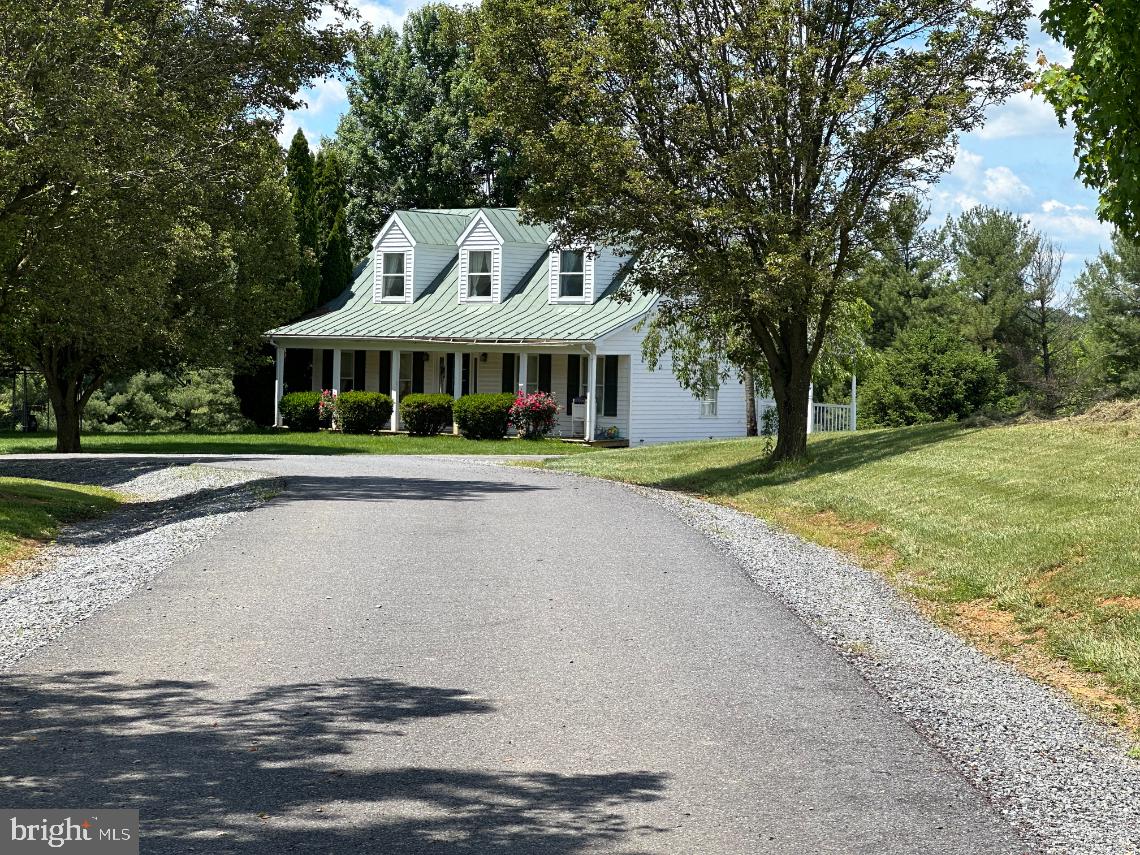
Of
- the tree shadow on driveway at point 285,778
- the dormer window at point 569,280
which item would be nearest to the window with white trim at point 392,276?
the dormer window at point 569,280

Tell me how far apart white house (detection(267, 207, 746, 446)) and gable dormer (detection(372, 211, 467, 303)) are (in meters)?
0.04

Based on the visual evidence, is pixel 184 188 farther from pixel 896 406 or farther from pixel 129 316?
pixel 896 406

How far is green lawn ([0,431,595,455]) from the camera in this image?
3419 cm

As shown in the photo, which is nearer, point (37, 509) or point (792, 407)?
point (37, 509)

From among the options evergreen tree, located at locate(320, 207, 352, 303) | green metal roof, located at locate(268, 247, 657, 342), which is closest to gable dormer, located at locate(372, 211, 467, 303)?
green metal roof, located at locate(268, 247, 657, 342)

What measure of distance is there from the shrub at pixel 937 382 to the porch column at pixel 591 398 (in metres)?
12.4

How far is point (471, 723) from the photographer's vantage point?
22.6 feet

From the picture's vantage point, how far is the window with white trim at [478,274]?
41.8 m

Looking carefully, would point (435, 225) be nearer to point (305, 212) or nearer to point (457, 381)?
point (305, 212)

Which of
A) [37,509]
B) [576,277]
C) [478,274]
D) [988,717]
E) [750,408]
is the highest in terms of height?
[478,274]

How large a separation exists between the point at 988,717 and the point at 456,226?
3834 centimetres

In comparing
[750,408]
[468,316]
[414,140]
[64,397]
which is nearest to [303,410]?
[468,316]

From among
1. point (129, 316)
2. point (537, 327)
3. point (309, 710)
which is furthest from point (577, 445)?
point (309, 710)

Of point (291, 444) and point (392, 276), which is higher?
point (392, 276)
